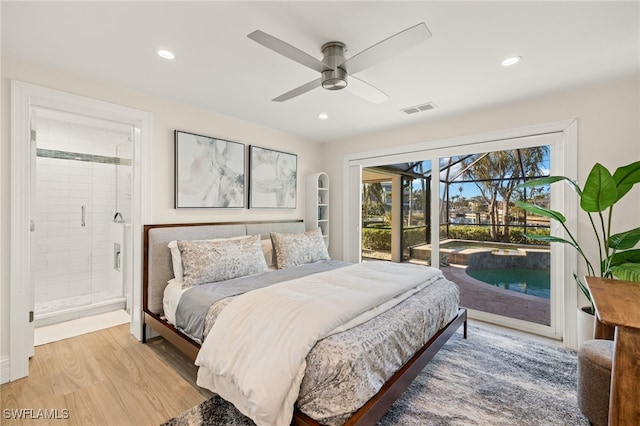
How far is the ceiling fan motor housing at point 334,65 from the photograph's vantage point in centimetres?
191

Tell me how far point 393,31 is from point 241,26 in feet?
3.26

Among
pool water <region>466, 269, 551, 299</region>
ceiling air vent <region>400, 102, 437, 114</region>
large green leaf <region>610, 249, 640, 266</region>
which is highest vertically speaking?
ceiling air vent <region>400, 102, 437, 114</region>

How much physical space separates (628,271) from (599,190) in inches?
24.7

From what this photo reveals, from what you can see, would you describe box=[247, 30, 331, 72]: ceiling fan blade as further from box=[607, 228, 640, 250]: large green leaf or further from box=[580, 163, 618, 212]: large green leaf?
box=[607, 228, 640, 250]: large green leaf

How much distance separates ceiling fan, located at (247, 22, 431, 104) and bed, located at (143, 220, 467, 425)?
1.52 meters

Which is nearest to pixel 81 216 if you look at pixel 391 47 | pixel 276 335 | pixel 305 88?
pixel 305 88

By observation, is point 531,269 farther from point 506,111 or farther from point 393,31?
point 393,31

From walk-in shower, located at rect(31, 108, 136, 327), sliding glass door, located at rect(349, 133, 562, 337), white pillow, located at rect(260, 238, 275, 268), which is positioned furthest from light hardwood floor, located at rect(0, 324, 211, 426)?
sliding glass door, located at rect(349, 133, 562, 337)

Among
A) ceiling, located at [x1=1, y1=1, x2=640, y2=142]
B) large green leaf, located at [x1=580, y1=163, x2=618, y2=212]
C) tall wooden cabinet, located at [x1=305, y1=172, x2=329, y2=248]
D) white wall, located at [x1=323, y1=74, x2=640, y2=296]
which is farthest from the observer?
tall wooden cabinet, located at [x1=305, y1=172, x2=329, y2=248]

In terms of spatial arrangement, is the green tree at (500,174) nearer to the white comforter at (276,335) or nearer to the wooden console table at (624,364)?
the white comforter at (276,335)

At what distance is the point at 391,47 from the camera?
1585 millimetres

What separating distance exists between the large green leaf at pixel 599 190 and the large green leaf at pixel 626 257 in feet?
1.30

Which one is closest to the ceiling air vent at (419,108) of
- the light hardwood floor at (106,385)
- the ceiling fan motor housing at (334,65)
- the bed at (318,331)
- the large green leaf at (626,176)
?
the ceiling fan motor housing at (334,65)

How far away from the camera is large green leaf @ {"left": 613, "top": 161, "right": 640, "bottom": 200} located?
2.11 m
